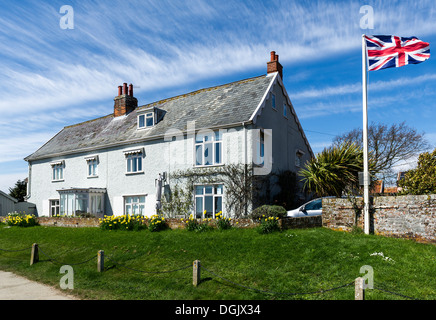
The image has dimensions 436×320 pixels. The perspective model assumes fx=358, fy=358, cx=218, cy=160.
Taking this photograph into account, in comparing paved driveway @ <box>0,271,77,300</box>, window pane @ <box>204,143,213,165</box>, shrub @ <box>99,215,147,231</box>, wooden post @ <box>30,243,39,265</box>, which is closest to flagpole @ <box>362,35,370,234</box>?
window pane @ <box>204,143,213,165</box>

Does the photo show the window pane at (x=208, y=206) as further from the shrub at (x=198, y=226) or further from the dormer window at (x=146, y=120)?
the dormer window at (x=146, y=120)

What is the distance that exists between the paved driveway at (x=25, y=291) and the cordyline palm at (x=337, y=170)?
12683 mm

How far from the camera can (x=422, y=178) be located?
47.8 feet

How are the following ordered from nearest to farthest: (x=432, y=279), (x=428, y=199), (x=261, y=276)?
(x=432, y=279) < (x=261, y=276) < (x=428, y=199)

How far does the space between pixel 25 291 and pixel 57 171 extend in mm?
21416

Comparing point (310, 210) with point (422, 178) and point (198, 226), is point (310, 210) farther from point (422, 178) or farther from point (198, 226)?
point (198, 226)

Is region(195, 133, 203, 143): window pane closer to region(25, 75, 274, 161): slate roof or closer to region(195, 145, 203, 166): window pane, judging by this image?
region(195, 145, 203, 166): window pane

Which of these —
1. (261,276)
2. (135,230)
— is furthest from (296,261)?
(135,230)

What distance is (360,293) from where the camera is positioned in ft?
24.9

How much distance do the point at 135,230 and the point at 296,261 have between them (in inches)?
372

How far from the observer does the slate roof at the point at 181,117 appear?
21.8 metres
